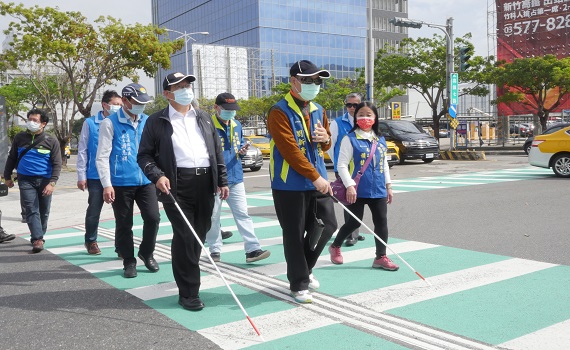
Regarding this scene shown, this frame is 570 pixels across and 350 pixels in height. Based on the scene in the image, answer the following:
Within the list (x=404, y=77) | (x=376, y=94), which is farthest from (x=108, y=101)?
(x=376, y=94)

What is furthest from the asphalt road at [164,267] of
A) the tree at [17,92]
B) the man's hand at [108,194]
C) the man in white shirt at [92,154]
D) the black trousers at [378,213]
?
the tree at [17,92]

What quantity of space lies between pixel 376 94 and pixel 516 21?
586 inches

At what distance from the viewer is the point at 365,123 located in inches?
230

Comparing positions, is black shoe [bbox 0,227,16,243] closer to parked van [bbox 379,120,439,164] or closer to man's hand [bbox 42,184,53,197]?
man's hand [bbox 42,184,53,197]

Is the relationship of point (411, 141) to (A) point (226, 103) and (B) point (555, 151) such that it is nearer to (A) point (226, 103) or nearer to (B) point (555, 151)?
(B) point (555, 151)

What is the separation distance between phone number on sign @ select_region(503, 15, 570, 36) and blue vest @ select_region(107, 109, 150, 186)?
49.7m

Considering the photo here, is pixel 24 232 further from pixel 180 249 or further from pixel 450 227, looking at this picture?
pixel 450 227

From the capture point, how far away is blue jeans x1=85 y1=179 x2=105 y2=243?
7055 mm

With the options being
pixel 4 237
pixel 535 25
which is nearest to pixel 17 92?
pixel 535 25

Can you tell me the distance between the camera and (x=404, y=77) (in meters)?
38.3

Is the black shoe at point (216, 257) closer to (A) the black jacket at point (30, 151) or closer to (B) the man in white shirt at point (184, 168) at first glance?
(B) the man in white shirt at point (184, 168)

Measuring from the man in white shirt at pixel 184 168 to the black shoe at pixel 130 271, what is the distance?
4.11 ft

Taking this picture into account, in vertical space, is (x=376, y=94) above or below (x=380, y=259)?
above

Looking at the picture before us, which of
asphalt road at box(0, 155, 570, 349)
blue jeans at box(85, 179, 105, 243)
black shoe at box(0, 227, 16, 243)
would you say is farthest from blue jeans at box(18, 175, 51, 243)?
black shoe at box(0, 227, 16, 243)
